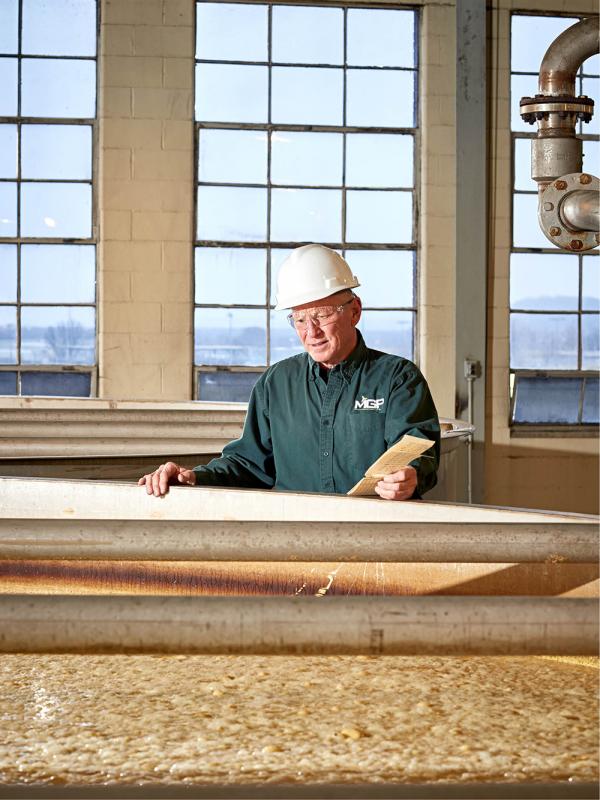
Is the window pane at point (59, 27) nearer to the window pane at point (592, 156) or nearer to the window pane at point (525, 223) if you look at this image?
the window pane at point (525, 223)

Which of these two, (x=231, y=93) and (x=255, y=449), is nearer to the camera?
(x=255, y=449)

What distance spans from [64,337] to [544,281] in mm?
2726

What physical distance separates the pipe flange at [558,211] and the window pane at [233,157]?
3468mm

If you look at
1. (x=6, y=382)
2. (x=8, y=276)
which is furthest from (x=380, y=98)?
(x=6, y=382)

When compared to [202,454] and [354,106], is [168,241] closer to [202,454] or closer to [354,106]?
[354,106]

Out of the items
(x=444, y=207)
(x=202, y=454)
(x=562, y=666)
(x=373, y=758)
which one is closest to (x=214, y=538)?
(x=373, y=758)

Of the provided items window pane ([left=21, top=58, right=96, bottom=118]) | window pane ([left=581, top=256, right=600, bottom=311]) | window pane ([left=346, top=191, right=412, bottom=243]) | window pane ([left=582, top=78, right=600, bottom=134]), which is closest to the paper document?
window pane ([left=346, top=191, right=412, bottom=243])

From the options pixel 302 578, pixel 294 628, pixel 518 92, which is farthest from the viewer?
pixel 518 92

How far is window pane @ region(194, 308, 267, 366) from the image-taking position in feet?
17.8

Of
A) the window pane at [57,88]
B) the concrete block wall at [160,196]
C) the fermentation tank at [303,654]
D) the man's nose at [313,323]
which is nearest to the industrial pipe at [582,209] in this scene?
the man's nose at [313,323]

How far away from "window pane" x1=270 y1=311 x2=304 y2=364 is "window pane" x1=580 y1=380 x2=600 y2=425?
170 centimetres

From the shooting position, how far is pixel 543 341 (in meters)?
5.66

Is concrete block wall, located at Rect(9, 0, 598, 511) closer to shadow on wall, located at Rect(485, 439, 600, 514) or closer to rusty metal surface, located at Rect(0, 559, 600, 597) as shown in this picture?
shadow on wall, located at Rect(485, 439, 600, 514)

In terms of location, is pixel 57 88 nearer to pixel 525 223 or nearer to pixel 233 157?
pixel 233 157
